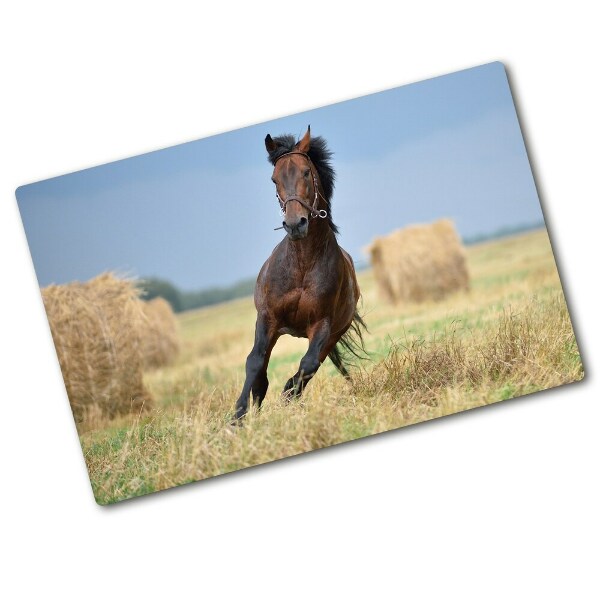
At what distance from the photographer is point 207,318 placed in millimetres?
11125

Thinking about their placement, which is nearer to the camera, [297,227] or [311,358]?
[297,227]

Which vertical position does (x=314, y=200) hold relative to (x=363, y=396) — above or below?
above

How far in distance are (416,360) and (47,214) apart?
271cm

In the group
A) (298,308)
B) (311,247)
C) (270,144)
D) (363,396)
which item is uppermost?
(270,144)

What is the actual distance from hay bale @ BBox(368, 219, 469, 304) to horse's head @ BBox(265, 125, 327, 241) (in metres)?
4.87

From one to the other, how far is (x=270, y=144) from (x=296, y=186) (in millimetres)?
381

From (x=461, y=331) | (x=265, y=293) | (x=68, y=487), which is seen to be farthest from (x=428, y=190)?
(x=68, y=487)

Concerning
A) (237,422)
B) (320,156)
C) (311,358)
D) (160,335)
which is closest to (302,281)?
(311,358)

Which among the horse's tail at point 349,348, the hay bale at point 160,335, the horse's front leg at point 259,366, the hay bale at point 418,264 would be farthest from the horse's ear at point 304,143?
the hay bale at point 418,264

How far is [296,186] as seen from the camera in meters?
6.45

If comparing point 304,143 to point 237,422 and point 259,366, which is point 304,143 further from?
point 237,422

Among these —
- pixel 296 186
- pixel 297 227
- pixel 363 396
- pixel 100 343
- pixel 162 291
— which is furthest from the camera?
pixel 162 291

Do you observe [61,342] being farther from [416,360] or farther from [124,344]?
[416,360]

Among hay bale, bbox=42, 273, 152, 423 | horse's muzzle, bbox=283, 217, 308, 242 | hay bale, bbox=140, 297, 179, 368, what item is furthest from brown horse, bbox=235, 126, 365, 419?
hay bale, bbox=140, 297, 179, 368
